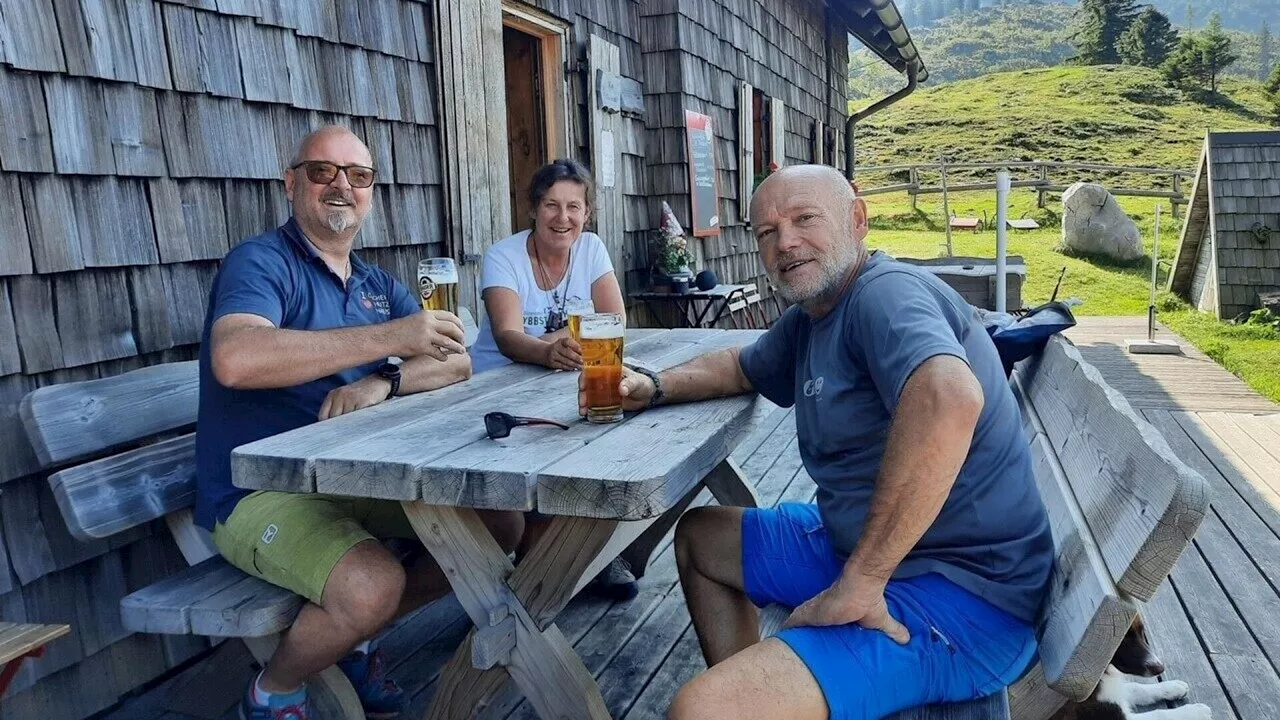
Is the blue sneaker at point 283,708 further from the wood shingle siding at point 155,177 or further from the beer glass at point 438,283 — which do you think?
the beer glass at point 438,283

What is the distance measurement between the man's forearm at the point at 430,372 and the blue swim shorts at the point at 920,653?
115 centimetres

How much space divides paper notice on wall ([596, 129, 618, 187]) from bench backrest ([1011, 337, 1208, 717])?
3590 mm

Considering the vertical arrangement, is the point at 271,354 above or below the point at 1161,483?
above

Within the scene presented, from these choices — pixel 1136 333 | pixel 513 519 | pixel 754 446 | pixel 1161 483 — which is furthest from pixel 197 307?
pixel 1136 333

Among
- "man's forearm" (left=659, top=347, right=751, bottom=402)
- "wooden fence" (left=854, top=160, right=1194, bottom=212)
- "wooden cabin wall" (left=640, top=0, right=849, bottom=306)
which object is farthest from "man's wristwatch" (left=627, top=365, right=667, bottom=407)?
"wooden fence" (left=854, top=160, right=1194, bottom=212)

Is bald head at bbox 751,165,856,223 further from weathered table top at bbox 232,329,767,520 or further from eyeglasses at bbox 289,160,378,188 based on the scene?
eyeglasses at bbox 289,160,378,188

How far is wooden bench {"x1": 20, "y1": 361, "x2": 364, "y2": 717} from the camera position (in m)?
1.66

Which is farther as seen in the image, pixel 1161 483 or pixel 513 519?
pixel 513 519

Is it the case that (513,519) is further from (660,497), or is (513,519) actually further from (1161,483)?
(1161,483)

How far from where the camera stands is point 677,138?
19.1ft

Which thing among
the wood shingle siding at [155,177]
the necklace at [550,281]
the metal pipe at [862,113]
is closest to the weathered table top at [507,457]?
the wood shingle siding at [155,177]

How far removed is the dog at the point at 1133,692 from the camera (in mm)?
1467

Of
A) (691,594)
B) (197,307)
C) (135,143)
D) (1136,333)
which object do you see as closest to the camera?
(691,594)

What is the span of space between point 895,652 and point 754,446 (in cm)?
301
